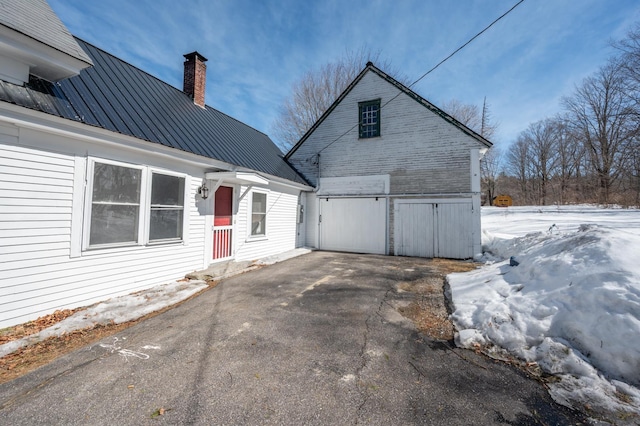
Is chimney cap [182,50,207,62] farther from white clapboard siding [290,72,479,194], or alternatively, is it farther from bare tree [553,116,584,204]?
bare tree [553,116,584,204]

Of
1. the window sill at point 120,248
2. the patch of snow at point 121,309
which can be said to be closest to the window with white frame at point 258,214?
the window sill at point 120,248

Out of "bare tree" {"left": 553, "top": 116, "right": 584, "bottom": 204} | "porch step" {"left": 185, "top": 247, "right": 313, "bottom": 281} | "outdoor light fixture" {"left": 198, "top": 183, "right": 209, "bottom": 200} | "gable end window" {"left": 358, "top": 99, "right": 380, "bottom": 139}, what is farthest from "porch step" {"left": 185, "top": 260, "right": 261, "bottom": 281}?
"bare tree" {"left": 553, "top": 116, "right": 584, "bottom": 204}

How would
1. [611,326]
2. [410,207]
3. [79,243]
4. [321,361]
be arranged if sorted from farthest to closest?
1. [410,207]
2. [79,243]
3. [321,361]
4. [611,326]

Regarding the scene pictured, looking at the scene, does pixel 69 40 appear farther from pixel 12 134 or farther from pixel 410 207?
pixel 410 207

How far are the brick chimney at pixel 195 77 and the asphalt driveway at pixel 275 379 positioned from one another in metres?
7.92

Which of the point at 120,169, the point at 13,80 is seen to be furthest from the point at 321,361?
the point at 13,80

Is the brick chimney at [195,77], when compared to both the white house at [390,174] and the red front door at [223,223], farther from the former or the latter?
the white house at [390,174]

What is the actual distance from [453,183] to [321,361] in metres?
9.27

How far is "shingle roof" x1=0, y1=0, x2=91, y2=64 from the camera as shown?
12.6 feet

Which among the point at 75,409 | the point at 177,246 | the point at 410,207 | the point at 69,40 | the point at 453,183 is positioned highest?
the point at 69,40

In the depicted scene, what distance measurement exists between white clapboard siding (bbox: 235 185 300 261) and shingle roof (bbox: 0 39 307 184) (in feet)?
3.43

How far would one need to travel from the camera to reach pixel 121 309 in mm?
4613

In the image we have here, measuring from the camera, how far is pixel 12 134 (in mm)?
3869

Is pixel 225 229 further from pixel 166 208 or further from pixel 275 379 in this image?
pixel 275 379
